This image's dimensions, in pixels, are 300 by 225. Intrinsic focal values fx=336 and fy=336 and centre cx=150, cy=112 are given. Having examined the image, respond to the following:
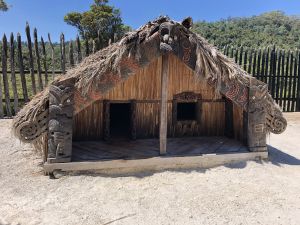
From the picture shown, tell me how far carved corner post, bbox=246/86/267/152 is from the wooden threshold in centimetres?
15

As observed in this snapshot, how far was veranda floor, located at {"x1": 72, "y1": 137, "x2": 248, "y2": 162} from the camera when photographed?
5734mm

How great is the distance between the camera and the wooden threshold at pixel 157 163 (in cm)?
533

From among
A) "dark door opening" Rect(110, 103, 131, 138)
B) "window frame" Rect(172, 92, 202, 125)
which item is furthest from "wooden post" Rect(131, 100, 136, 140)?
"window frame" Rect(172, 92, 202, 125)

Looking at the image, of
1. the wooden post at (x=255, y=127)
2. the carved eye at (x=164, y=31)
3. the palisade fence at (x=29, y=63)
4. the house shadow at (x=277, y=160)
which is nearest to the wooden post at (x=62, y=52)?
the palisade fence at (x=29, y=63)

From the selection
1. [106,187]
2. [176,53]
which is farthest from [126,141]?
[176,53]

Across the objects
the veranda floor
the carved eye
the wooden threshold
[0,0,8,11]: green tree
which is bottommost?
the wooden threshold

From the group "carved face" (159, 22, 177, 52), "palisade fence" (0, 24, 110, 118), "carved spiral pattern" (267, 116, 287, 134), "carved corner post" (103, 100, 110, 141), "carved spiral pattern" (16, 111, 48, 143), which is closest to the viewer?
"carved spiral pattern" (16, 111, 48, 143)

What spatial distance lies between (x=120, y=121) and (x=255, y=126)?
3.42 metres

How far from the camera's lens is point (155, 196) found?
4.83 metres

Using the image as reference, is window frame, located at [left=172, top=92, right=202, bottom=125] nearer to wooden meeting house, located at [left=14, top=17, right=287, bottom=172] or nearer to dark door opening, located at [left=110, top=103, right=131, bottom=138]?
wooden meeting house, located at [left=14, top=17, right=287, bottom=172]

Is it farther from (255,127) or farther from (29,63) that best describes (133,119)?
(29,63)

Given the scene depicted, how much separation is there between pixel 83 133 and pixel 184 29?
2.77 m

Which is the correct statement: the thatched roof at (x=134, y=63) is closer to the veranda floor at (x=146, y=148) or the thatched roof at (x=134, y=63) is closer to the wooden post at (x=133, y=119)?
the veranda floor at (x=146, y=148)

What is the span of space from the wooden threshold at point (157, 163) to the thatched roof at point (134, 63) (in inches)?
28.8
